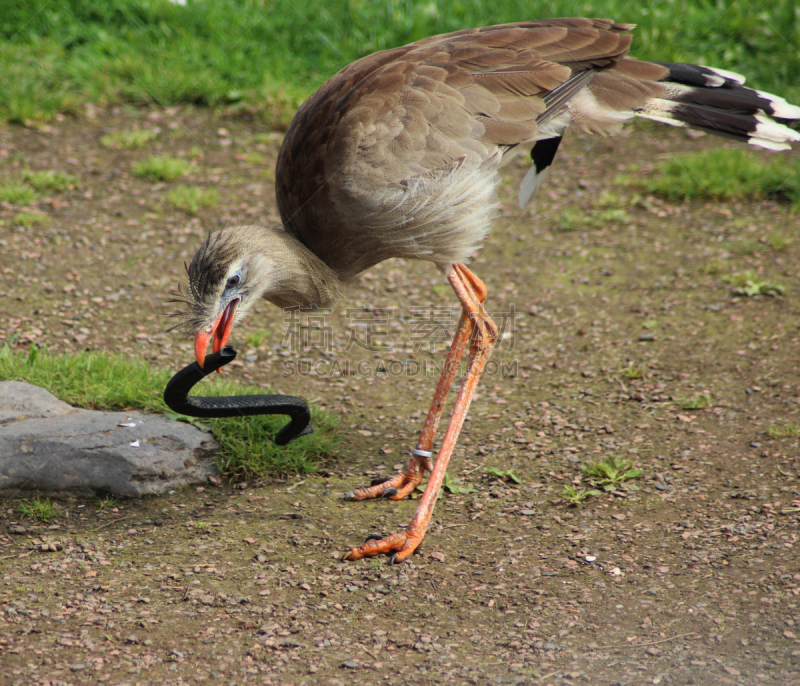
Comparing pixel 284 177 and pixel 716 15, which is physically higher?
pixel 716 15

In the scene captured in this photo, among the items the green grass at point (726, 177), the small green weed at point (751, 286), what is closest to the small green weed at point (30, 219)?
the green grass at point (726, 177)

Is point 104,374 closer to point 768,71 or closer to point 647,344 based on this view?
point 647,344

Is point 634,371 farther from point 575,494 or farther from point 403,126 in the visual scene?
point 403,126

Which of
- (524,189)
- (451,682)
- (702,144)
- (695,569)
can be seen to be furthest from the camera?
(702,144)

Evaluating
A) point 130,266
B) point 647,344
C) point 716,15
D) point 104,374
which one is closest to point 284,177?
point 104,374

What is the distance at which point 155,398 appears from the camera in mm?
3857

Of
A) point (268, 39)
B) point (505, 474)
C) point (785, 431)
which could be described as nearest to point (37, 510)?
point (505, 474)

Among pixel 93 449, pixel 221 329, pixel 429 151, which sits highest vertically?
pixel 429 151

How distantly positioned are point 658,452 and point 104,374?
112 inches

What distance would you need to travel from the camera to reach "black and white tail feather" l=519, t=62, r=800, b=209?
12.0ft

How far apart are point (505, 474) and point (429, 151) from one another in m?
1.55

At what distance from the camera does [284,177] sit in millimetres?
3574

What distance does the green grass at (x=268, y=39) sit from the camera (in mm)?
7258

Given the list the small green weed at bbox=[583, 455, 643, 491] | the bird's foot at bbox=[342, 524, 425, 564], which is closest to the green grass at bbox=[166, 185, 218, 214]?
the bird's foot at bbox=[342, 524, 425, 564]
